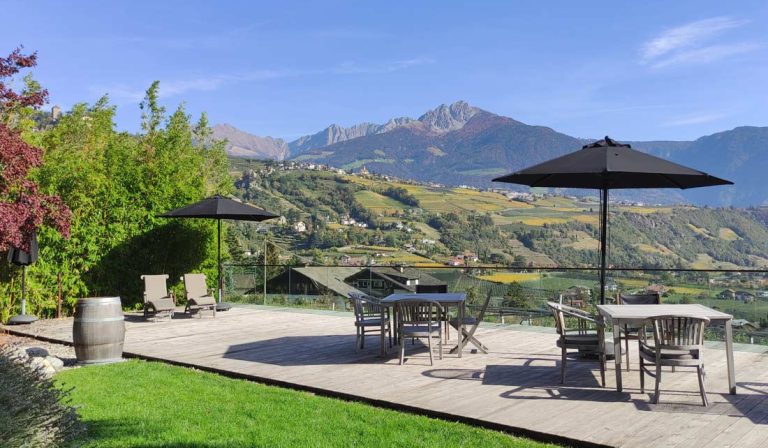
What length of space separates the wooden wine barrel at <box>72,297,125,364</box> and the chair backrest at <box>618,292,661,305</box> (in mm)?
5673

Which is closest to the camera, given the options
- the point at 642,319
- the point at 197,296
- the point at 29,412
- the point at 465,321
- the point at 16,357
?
the point at 29,412

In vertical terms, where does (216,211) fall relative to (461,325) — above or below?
above

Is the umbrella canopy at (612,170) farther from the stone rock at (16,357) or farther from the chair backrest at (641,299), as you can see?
the stone rock at (16,357)

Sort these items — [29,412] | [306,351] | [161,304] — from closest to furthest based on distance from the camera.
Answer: [29,412] < [306,351] < [161,304]

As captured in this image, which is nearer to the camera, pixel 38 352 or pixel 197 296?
pixel 38 352

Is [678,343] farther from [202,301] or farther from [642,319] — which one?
[202,301]

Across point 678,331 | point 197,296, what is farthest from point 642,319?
point 197,296

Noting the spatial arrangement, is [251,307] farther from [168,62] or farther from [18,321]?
[168,62]

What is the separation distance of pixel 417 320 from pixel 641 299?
247cm

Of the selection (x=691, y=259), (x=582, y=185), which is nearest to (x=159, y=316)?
(x=582, y=185)

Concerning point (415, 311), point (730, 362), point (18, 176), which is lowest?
point (730, 362)

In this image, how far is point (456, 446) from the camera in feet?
12.2

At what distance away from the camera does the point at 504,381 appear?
551 cm

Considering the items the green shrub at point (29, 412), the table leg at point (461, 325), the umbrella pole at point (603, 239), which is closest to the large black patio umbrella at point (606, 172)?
the umbrella pole at point (603, 239)
